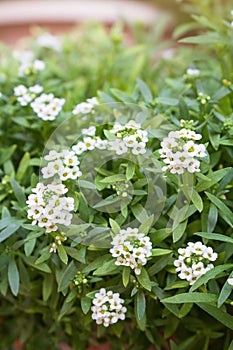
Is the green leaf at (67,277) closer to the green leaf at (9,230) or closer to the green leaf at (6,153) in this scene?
the green leaf at (9,230)

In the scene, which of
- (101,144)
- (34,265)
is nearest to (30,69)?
(101,144)

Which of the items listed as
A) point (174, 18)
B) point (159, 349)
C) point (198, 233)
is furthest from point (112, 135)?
point (174, 18)

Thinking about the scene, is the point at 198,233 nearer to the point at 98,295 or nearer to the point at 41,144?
the point at 98,295

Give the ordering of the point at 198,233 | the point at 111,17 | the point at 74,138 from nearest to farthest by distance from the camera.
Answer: the point at 198,233 < the point at 74,138 < the point at 111,17

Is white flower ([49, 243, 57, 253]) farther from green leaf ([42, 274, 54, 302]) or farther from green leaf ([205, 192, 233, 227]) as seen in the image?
green leaf ([205, 192, 233, 227])

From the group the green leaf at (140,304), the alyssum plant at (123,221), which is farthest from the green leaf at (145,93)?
the green leaf at (140,304)

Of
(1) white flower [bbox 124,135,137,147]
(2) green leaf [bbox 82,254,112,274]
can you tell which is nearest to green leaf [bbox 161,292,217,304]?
(2) green leaf [bbox 82,254,112,274]

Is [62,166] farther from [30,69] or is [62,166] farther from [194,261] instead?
[30,69]
